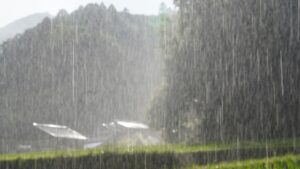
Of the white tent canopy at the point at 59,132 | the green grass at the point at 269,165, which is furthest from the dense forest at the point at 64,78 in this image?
the green grass at the point at 269,165

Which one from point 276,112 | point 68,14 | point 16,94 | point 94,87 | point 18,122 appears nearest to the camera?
point 276,112

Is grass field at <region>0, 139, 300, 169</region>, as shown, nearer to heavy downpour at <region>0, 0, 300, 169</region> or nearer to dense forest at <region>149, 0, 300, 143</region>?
heavy downpour at <region>0, 0, 300, 169</region>

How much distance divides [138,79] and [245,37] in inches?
1996

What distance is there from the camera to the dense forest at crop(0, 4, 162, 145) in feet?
153

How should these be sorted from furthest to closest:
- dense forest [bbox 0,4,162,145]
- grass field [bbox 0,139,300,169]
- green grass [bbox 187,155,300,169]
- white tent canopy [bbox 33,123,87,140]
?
1. dense forest [bbox 0,4,162,145]
2. white tent canopy [bbox 33,123,87,140]
3. grass field [bbox 0,139,300,169]
4. green grass [bbox 187,155,300,169]

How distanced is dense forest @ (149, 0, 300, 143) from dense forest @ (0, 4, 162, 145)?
17859 mm

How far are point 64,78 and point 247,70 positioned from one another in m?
34.2

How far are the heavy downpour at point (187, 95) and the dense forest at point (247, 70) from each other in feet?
0.15

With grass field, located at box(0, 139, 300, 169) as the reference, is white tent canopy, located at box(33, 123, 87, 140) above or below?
below

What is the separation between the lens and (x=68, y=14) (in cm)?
6700

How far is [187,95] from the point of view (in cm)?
2178

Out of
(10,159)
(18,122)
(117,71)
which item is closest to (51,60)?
(18,122)

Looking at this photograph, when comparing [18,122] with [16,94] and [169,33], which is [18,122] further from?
[169,33]

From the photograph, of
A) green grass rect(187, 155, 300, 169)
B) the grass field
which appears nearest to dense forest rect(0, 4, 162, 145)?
the grass field
